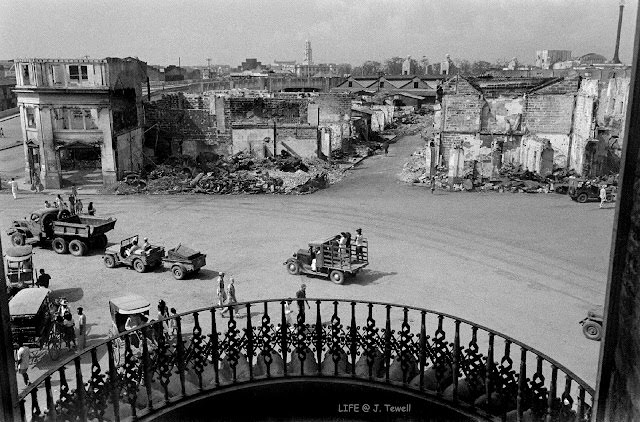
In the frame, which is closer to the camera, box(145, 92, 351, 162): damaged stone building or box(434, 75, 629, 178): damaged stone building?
box(434, 75, 629, 178): damaged stone building

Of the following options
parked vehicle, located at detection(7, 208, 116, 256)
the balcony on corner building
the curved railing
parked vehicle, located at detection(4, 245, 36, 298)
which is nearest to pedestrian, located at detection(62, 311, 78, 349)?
parked vehicle, located at detection(4, 245, 36, 298)

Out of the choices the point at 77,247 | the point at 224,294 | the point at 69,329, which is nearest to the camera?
the point at 69,329

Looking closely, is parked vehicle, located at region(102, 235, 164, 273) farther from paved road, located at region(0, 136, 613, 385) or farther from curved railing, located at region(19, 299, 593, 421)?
curved railing, located at region(19, 299, 593, 421)

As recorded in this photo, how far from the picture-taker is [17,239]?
21.0m

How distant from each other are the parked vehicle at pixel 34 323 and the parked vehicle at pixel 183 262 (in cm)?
471

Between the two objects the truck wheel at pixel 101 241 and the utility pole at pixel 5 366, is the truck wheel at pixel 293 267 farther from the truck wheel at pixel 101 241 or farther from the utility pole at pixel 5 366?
the utility pole at pixel 5 366

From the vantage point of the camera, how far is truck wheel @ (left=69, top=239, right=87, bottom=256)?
20297mm

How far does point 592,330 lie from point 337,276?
7343 mm

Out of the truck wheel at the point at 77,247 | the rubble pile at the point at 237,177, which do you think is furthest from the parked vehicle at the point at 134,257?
the rubble pile at the point at 237,177

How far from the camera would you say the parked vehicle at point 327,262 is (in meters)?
17.6

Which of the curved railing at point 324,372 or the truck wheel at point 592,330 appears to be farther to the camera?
the truck wheel at point 592,330

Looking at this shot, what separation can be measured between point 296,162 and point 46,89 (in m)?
14.8

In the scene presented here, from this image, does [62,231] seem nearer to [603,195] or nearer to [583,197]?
[603,195]

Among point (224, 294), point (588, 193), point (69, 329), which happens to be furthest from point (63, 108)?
point (588, 193)
